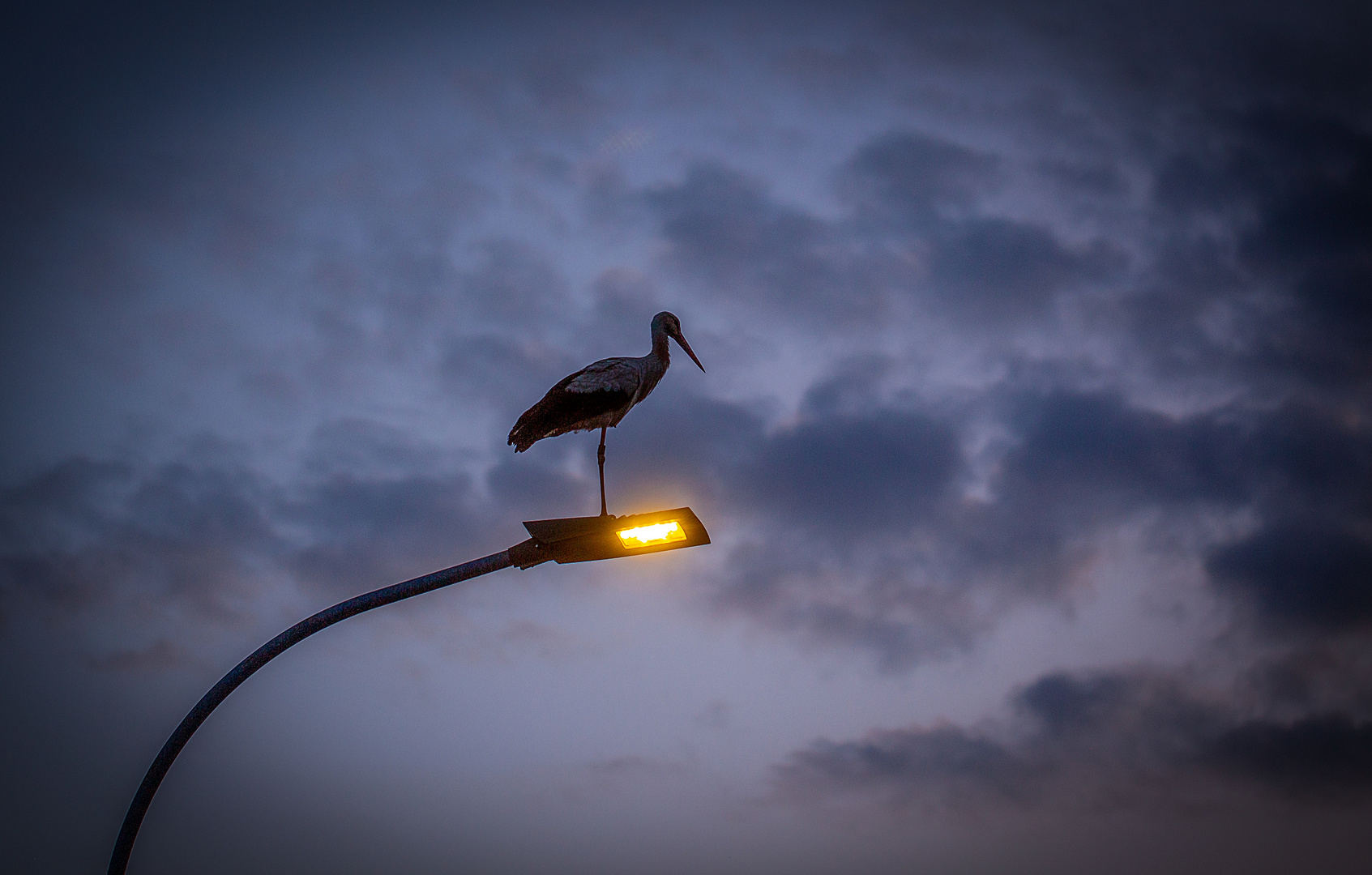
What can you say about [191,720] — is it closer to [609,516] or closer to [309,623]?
[309,623]

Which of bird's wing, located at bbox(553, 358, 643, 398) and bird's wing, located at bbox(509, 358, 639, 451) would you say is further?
bird's wing, located at bbox(553, 358, 643, 398)

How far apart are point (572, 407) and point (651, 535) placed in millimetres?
4845

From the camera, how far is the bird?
35.6 feet

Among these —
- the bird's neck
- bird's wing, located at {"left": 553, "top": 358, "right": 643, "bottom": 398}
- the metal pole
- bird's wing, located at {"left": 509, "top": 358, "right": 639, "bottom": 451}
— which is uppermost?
the bird's neck

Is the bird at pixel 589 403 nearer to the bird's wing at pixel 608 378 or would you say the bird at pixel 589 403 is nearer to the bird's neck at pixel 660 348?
the bird's wing at pixel 608 378

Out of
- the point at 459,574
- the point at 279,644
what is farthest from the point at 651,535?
the point at 279,644

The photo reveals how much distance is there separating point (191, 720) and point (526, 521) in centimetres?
301

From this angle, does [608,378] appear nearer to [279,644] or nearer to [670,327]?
[670,327]

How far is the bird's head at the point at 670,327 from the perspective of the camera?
13008 millimetres

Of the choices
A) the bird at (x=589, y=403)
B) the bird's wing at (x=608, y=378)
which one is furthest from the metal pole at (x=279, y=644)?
the bird's wing at (x=608, y=378)

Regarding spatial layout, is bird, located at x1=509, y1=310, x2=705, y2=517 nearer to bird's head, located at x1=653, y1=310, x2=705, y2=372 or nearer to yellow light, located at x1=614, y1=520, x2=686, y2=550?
bird's head, located at x1=653, y1=310, x2=705, y2=372

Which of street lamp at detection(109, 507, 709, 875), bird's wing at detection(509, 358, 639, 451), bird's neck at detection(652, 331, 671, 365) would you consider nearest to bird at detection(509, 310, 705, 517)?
bird's wing at detection(509, 358, 639, 451)

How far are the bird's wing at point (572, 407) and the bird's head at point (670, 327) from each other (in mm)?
1878

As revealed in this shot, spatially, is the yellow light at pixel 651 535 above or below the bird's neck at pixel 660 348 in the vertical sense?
below
